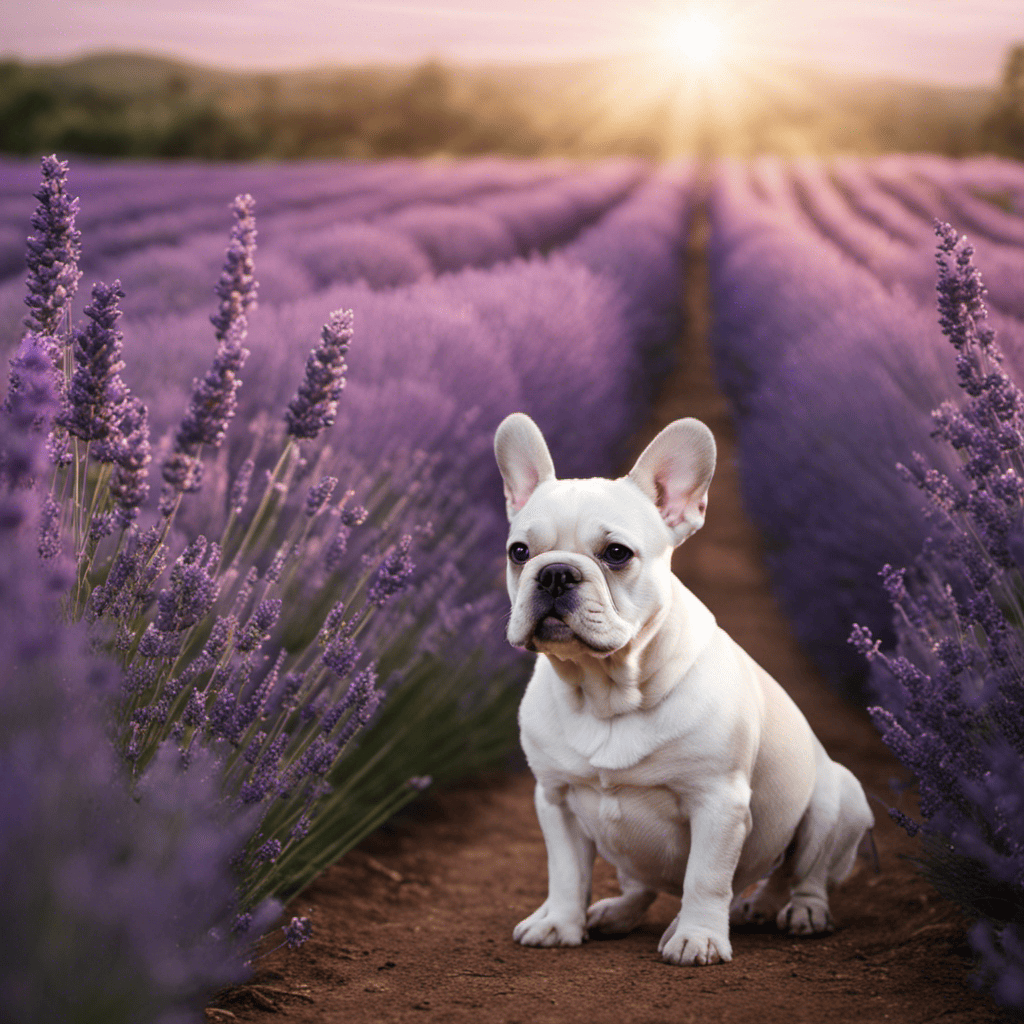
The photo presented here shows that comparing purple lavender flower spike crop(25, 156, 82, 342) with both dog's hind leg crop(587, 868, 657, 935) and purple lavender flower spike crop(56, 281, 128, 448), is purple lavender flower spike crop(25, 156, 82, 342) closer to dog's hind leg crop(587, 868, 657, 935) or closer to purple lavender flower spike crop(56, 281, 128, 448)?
purple lavender flower spike crop(56, 281, 128, 448)

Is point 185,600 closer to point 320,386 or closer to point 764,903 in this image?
point 320,386

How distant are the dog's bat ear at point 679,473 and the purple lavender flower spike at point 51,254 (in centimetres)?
103

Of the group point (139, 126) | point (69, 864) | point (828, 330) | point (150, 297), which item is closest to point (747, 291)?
point (828, 330)

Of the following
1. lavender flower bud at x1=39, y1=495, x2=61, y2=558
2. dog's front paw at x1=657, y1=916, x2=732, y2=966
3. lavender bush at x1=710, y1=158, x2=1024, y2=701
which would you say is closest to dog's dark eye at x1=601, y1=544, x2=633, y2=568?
dog's front paw at x1=657, y1=916, x2=732, y2=966

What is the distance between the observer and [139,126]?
3189cm

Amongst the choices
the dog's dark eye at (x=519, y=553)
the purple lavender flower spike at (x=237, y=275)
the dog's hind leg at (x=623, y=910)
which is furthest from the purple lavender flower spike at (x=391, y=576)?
the dog's hind leg at (x=623, y=910)

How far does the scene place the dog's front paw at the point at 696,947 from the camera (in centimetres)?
200

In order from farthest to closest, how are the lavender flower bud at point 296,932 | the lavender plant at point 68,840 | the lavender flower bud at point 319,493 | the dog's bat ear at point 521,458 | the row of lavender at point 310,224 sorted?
the row of lavender at point 310,224
the dog's bat ear at point 521,458
the lavender flower bud at point 319,493
the lavender flower bud at point 296,932
the lavender plant at point 68,840

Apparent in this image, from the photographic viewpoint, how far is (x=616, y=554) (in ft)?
6.83

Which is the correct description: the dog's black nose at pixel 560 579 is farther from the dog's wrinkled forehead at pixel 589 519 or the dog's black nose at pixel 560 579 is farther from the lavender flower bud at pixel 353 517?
the lavender flower bud at pixel 353 517

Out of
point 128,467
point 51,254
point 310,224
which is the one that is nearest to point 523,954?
point 128,467

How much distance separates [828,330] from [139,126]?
30387 mm

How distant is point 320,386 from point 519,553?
51 cm

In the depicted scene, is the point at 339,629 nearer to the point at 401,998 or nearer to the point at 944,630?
the point at 401,998
